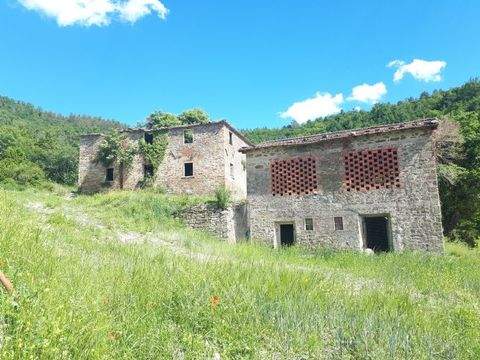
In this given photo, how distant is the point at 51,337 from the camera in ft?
9.91

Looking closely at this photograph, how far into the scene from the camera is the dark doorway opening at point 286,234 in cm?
1688

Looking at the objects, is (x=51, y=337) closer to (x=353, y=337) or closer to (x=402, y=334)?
(x=353, y=337)

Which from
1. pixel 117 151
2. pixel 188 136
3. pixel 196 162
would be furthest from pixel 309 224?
pixel 117 151

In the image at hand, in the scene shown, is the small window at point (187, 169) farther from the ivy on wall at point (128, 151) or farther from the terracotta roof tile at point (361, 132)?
the terracotta roof tile at point (361, 132)

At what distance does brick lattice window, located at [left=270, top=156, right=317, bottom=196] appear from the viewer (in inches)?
647

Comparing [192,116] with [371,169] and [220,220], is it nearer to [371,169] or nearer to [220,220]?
[220,220]

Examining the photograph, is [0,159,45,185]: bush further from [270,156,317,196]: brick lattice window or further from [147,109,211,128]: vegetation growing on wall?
[270,156,317,196]: brick lattice window

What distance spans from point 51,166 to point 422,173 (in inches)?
1486

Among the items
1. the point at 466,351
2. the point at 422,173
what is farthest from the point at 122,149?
the point at 466,351

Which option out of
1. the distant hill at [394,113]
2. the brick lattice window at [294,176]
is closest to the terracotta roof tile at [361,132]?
the brick lattice window at [294,176]

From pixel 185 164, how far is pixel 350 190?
14185 mm

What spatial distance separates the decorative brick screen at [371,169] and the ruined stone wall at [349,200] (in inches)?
7.1

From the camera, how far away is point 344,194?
15805 millimetres

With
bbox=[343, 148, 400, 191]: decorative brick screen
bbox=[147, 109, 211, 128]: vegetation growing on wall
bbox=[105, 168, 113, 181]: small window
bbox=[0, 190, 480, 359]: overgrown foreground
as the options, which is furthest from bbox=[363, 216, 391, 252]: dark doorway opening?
bbox=[147, 109, 211, 128]: vegetation growing on wall
